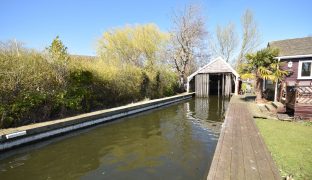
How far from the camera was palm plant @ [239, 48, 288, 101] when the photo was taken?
1257 centimetres

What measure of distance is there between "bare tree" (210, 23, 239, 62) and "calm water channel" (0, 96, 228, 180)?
29.3m

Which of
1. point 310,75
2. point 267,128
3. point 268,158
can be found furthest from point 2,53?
point 310,75

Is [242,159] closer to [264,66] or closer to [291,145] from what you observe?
[291,145]

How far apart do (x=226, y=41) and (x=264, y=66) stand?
22.5 metres

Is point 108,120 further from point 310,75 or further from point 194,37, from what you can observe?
point 194,37

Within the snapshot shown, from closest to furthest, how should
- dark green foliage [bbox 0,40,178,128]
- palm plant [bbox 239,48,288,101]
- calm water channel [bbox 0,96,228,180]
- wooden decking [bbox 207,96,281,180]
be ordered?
1. wooden decking [bbox 207,96,281,180]
2. calm water channel [bbox 0,96,228,180]
3. dark green foliage [bbox 0,40,178,128]
4. palm plant [bbox 239,48,288,101]

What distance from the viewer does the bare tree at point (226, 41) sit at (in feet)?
111

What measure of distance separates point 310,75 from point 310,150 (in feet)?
34.7

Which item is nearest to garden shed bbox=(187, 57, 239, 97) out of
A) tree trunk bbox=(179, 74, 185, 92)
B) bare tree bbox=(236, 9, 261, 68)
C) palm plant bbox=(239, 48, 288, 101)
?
tree trunk bbox=(179, 74, 185, 92)

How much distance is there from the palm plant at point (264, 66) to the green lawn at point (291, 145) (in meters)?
5.97

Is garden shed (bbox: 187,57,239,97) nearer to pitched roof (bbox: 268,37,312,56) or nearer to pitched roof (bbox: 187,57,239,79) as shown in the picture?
pitched roof (bbox: 187,57,239,79)

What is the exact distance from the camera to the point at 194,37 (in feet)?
79.8

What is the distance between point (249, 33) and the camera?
31.4 metres

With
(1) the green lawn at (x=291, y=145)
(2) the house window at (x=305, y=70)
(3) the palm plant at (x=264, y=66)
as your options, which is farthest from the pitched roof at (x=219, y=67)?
(1) the green lawn at (x=291, y=145)
